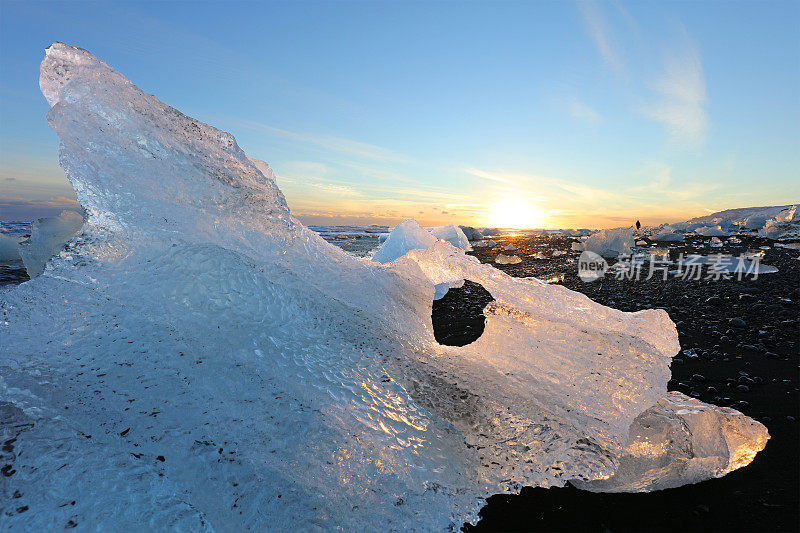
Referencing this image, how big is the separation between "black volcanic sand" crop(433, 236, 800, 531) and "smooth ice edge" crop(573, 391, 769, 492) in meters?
0.04

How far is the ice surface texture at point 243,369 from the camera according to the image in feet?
4.09

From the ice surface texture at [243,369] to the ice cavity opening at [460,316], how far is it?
4.43 feet

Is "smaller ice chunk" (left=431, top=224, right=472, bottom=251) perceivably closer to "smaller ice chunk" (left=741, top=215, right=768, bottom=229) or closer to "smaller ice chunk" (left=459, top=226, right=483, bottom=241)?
"smaller ice chunk" (left=459, top=226, right=483, bottom=241)

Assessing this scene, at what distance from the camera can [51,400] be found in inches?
53.2

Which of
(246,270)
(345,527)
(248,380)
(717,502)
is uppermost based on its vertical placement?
(246,270)

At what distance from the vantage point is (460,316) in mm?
4680

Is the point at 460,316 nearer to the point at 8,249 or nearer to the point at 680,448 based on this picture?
the point at 680,448

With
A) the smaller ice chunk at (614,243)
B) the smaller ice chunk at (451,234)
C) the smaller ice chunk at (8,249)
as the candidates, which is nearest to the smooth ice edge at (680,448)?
the smaller ice chunk at (451,234)

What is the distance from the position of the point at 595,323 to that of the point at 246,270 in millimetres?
2165

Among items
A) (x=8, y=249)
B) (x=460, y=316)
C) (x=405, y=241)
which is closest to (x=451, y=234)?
(x=405, y=241)

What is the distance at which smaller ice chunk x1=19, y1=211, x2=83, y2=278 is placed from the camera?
18.1 ft

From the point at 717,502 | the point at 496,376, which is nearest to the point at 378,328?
the point at 496,376

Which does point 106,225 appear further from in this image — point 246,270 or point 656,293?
point 656,293

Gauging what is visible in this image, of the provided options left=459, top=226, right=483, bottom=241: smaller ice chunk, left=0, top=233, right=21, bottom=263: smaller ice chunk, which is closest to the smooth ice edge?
left=0, top=233, right=21, bottom=263: smaller ice chunk
